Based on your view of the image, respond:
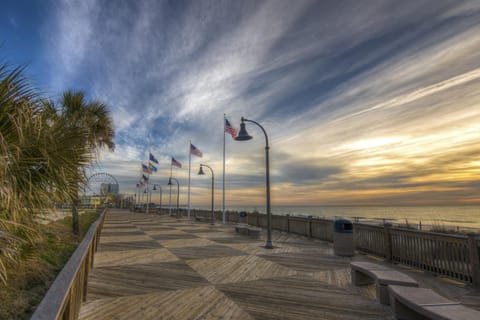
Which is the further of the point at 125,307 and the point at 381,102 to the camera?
→ the point at 381,102

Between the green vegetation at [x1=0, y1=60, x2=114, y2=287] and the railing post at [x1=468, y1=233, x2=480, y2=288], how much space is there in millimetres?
6871

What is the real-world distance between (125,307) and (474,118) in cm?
1412

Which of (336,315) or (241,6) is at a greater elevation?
(241,6)

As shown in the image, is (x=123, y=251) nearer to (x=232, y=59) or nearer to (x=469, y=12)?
(x=232, y=59)

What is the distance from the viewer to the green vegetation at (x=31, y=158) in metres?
2.95

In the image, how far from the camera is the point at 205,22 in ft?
35.7

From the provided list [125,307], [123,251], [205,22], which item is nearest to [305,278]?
[125,307]

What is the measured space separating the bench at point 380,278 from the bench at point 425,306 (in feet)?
1.26

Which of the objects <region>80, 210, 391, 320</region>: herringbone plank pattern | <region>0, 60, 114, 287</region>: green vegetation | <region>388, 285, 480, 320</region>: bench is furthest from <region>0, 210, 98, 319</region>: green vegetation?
<region>388, 285, 480, 320</region>: bench

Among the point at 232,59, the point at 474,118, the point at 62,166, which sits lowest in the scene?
the point at 62,166

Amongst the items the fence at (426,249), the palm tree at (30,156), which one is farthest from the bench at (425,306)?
the palm tree at (30,156)

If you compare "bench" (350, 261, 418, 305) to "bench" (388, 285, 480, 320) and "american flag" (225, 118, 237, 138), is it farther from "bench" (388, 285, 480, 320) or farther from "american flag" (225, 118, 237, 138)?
"american flag" (225, 118, 237, 138)

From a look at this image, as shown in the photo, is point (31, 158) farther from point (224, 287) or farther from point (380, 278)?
point (380, 278)

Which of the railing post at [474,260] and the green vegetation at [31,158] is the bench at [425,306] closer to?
the railing post at [474,260]
